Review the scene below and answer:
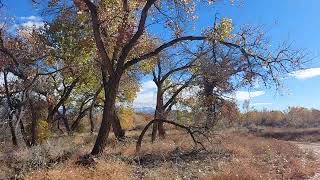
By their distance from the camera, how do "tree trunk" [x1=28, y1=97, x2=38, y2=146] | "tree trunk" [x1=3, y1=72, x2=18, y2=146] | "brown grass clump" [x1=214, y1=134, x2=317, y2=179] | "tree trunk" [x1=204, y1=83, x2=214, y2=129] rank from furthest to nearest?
"tree trunk" [x1=204, y1=83, x2=214, y2=129] → "tree trunk" [x1=28, y1=97, x2=38, y2=146] → "tree trunk" [x1=3, y1=72, x2=18, y2=146] → "brown grass clump" [x1=214, y1=134, x2=317, y2=179]

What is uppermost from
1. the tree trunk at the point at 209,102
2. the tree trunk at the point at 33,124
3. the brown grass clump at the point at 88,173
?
the tree trunk at the point at 209,102

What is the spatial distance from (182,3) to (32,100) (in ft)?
39.5

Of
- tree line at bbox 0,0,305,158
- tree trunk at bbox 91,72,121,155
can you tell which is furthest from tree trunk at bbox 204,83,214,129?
tree trunk at bbox 91,72,121,155

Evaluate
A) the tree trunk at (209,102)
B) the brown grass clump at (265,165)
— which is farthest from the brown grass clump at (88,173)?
the tree trunk at (209,102)

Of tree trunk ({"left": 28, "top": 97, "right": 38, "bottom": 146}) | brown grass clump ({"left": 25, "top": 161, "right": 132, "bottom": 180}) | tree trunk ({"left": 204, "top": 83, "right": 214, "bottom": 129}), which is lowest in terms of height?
brown grass clump ({"left": 25, "top": 161, "right": 132, "bottom": 180})

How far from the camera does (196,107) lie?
3616 cm

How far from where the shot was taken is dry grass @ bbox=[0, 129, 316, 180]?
13.7 meters

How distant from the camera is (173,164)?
17.2 m

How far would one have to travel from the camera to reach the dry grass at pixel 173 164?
539 inches

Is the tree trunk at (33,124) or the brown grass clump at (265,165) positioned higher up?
the tree trunk at (33,124)

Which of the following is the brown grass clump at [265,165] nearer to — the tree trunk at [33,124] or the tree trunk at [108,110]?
the tree trunk at [108,110]

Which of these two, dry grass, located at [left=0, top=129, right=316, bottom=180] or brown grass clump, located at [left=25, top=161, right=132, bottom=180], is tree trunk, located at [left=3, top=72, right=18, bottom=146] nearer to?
dry grass, located at [left=0, top=129, right=316, bottom=180]

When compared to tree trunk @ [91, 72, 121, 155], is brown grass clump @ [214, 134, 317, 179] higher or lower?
lower

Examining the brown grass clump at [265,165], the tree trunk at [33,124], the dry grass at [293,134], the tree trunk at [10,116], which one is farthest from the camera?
the dry grass at [293,134]
